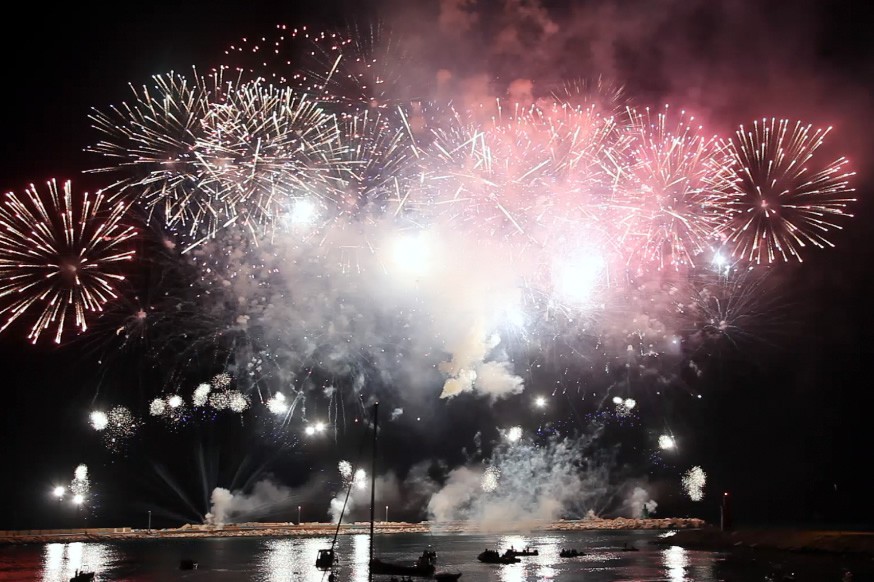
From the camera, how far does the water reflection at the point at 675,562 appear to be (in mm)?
47859

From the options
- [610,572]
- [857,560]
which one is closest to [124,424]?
[610,572]

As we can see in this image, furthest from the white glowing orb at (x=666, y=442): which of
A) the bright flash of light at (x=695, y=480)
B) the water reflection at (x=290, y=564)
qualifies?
the water reflection at (x=290, y=564)

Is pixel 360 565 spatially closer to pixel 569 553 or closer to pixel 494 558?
pixel 494 558

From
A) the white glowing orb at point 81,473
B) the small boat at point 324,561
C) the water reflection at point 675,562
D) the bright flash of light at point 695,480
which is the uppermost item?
the white glowing orb at point 81,473

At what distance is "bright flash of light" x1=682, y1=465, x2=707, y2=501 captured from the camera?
96.1 meters

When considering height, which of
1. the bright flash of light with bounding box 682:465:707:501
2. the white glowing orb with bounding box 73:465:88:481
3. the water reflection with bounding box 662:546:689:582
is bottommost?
the water reflection with bounding box 662:546:689:582

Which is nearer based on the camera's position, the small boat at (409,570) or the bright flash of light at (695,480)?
the small boat at (409,570)

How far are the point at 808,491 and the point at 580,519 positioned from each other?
3489 centimetres

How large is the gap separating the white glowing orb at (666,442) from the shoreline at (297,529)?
23.0m

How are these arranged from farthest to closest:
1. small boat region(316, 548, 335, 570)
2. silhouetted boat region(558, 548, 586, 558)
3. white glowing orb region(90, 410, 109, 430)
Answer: white glowing orb region(90, 410, 109, 430)
silhouetted boat region(558, 548, 586, 558)
small boat region(316, 548, 335, 570)

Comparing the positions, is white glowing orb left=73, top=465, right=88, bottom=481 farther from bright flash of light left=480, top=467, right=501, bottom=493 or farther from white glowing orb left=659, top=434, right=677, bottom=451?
white glowing orb left=659, top=434, right=677, bottom=451

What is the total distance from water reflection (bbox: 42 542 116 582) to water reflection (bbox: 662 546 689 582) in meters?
37.8

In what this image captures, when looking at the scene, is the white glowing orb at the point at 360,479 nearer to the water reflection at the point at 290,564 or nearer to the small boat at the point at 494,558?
the water reflection at the point at 290,564

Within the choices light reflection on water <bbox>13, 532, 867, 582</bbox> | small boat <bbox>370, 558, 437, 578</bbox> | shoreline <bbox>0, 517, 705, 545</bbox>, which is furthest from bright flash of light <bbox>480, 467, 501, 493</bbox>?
small boat <bbox>370, 558, 437, 578</bbox>
